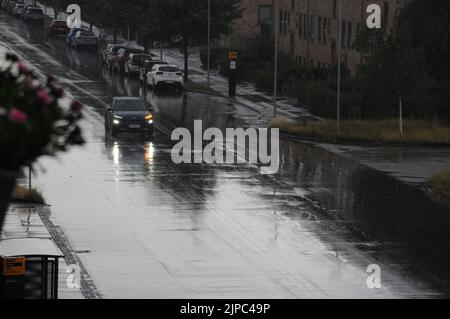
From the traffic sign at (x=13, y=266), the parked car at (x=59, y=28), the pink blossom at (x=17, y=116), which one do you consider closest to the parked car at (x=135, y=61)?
the parked car at (x=59, y=28)

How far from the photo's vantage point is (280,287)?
2278cm

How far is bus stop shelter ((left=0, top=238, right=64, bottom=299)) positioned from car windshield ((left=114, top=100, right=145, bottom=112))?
1134 inches

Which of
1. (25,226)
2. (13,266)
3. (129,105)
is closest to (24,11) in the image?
(129,105)

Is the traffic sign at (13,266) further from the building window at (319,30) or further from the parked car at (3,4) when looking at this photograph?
the parked car at (3,4)

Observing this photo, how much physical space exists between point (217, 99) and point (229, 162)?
20622mm

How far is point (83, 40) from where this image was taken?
86188 millimetres

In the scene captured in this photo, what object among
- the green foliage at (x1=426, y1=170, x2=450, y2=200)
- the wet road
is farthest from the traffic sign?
the green foliage at (x1=426, y1=170, x2=450, y2=200)

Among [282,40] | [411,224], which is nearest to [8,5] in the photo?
[282,40]

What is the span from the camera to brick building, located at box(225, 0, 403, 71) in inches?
2598

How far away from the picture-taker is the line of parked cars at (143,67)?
212ft

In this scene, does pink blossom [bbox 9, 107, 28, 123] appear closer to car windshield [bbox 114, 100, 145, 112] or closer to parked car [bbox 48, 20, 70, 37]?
car windshield [bbox 114, 100, 145, 112]

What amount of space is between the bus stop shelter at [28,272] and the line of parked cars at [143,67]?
151 ft

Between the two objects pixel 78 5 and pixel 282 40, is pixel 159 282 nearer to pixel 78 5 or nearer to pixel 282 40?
pixel 282 40
